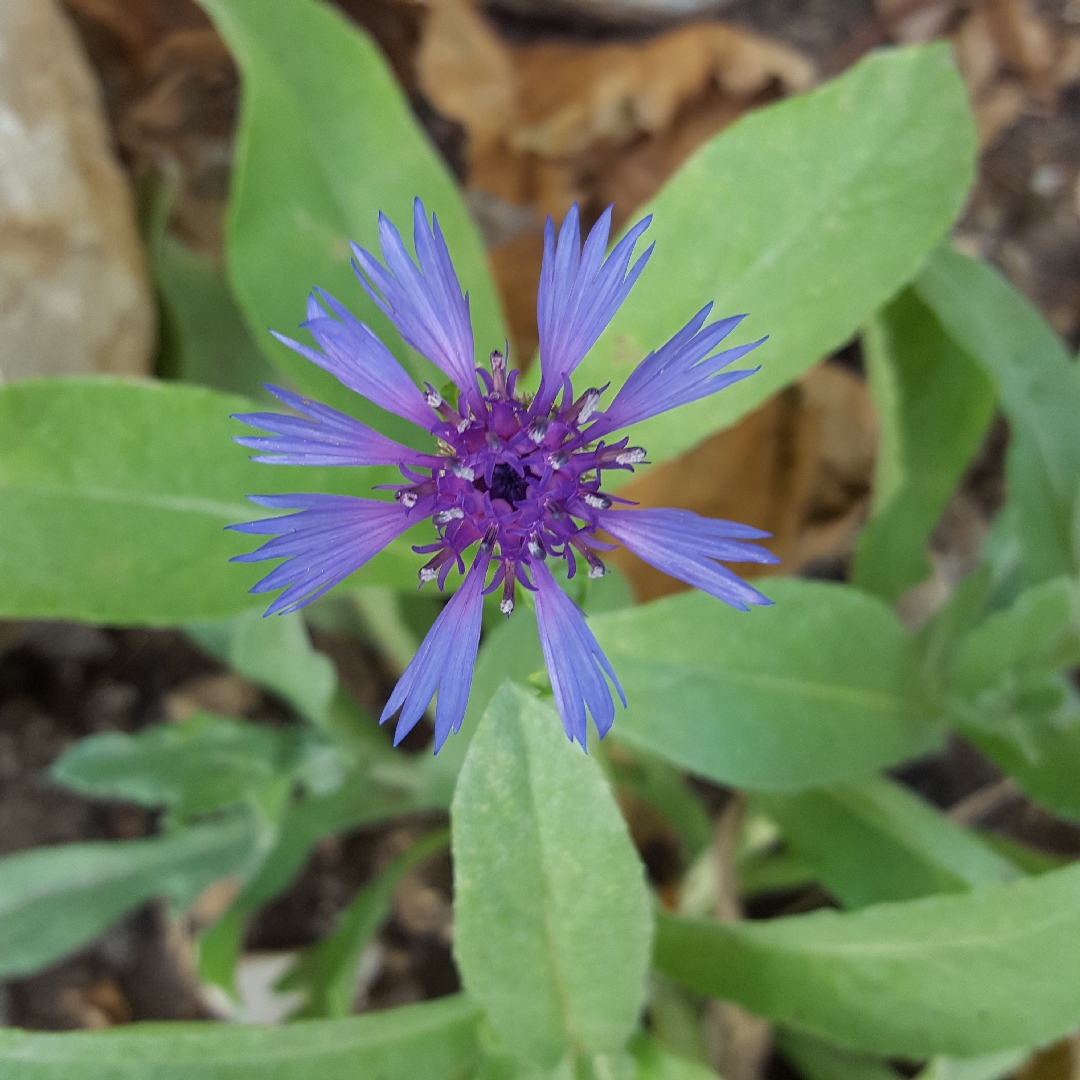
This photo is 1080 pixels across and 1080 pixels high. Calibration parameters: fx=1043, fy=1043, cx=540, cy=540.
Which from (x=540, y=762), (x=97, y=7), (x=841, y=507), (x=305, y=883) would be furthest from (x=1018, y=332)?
(x=97, y=7)

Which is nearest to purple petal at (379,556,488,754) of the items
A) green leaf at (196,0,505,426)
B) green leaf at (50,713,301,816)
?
green leaf at (196,0,505,426)

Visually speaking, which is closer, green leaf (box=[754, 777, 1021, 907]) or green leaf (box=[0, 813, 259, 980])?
green leaf (box=[754, 777, 1021, 907])

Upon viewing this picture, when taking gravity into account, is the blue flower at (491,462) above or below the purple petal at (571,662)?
above

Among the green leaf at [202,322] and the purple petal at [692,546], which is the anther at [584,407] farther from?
the green leaf at [202,322]

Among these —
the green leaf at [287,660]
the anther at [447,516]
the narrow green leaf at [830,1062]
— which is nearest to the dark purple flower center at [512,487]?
the anther at [447,516]

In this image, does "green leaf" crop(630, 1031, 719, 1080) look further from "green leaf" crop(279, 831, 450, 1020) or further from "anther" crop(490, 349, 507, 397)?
Answer: "anther" crop(490, 349, 507, 397)

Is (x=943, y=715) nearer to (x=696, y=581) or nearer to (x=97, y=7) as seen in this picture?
(x=696, y=581)
